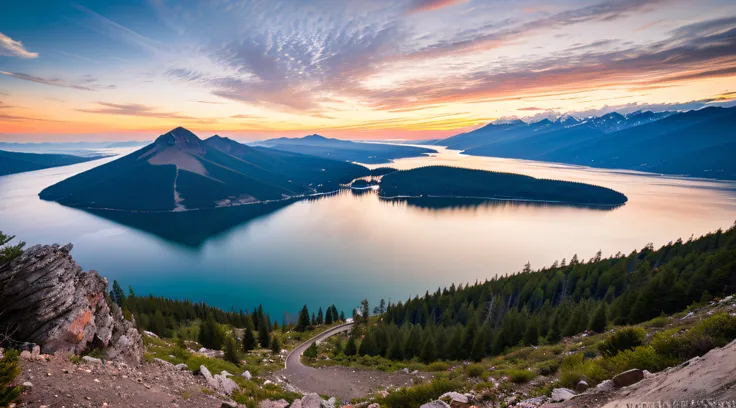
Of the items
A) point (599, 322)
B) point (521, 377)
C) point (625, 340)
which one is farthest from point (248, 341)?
point (625, 340)

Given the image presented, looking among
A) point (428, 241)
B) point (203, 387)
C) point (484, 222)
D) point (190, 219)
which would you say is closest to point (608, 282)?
point (203, 387)

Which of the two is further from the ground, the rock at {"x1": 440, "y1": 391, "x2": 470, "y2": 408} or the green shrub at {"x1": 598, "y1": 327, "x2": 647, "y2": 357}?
the green shrub at {"x1": 598, "y1": 327, "x2": 647, "y2": 357}

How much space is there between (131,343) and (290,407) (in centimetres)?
817

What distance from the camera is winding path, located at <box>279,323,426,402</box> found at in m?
20.6

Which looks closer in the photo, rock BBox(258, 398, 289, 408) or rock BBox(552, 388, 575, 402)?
rock BBox(552, 388, 575, 402)

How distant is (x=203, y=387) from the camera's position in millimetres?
13148

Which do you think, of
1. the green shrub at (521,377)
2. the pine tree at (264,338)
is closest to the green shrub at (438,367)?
the green shrub at (521,377)

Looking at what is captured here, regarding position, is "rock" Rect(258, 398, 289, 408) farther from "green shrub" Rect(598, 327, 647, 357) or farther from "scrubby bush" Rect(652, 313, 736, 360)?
"scrubby bush" Rect(652, 313, 736, 360)

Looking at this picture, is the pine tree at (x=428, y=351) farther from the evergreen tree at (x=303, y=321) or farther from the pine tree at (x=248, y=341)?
the evergreen tree at (x=303, y=321)

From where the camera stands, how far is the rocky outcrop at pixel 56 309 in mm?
11562

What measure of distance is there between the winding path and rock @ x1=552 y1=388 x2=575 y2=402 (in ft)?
43.7

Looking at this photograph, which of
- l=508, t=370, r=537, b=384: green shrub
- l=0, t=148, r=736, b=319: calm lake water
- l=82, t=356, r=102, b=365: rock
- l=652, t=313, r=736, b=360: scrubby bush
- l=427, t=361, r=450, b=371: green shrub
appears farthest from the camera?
l=0, t=148, r=736, b=319: calm lake water

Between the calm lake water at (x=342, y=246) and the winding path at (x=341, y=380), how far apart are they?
196 ft

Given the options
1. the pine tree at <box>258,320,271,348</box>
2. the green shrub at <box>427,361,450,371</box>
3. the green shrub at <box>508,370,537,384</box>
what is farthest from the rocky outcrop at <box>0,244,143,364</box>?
the pine tree at <box>258,320,271,348</box>
